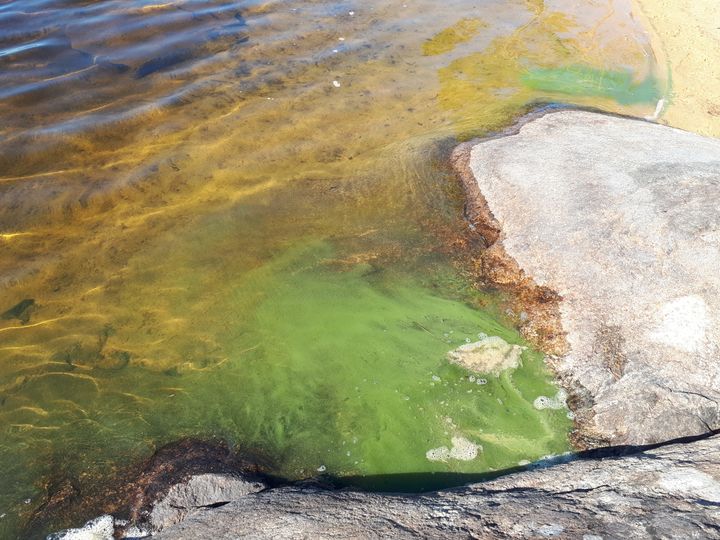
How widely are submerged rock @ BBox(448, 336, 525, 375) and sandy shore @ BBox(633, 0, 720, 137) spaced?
391 cm

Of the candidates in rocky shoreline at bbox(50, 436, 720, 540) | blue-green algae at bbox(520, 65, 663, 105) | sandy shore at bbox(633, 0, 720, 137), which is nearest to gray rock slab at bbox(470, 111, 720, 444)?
rocky shoreline at bbox(50, 436, 720, 540)

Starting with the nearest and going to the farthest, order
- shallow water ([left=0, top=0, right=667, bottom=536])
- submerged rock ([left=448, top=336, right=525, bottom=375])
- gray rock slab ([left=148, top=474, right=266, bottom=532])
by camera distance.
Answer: gray rock slab ([left=148, top=474, right=266, bottom=532]) < shallow water ([left=0, top=0, right=667, bottom=536]) < submerged rock ([left=448, top=336, right=525, bottom=375])

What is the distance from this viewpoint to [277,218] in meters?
4.60

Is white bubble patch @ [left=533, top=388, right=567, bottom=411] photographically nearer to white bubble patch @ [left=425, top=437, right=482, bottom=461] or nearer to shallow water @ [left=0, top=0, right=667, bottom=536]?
shallow water @ [left=0, top=0, right=667, bottom=536]

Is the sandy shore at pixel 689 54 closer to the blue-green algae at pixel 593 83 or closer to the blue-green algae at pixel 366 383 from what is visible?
the blue-green algae at pixel 593 83

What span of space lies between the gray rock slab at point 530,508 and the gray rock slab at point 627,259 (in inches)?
19.0

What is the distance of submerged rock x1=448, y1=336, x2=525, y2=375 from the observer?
3431 millimetres

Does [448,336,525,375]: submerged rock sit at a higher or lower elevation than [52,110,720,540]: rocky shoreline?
lower

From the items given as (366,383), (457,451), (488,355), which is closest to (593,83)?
(488,355)

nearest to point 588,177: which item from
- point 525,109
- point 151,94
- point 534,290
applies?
point 534,290

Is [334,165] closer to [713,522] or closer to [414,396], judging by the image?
[414,396]

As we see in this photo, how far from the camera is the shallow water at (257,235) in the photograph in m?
3.14

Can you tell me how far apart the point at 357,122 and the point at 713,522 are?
15.5 feet

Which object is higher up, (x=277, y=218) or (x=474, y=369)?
(x=277, y=218)
